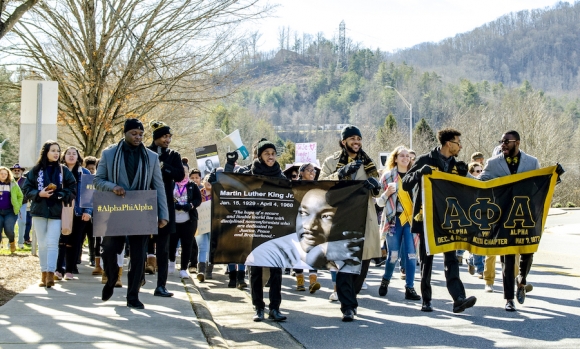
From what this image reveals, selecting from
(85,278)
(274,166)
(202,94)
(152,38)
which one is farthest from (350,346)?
(202,94)

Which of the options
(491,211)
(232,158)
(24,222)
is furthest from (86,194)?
(24,222)

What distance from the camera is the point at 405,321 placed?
27.3 ft

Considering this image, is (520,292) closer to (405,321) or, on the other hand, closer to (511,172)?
(511,172)

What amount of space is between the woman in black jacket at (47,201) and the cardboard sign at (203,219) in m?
3.12

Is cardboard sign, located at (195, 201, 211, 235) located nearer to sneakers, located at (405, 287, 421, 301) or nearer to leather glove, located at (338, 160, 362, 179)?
sneakers, located at (405, 287, 421, 301)

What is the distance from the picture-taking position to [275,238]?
8.45 m

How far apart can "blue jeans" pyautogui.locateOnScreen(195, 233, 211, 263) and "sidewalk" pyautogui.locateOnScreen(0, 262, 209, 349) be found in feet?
8.32

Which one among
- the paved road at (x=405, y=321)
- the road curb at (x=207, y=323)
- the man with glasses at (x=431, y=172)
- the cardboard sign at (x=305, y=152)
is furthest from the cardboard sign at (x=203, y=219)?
the cardboard sign at (x=305, y=152)

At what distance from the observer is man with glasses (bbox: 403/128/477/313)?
8.41 m

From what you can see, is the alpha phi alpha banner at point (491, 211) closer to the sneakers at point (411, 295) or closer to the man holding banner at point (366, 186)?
the man holding banner at point (366, 186)

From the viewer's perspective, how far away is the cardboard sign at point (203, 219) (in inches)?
510

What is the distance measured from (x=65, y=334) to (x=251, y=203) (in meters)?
2.50

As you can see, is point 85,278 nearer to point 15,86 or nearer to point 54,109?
point 54,109

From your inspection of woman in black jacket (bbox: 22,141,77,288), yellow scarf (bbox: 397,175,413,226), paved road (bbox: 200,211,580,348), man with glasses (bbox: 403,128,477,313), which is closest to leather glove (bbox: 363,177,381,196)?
man with glasses (bbox: 403,128,477,313)
